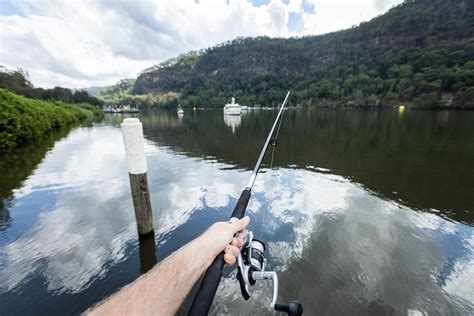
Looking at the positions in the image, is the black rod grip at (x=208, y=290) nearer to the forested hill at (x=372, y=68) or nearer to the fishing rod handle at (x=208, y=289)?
the fishing rod handle at (x=208, y=289)

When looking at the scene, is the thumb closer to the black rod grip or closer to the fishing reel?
the fishing reel

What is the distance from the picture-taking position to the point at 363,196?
711cm

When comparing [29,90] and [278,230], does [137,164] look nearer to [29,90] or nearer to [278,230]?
[278,230]

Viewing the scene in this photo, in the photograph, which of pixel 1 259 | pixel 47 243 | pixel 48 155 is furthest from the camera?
pixel 48 155

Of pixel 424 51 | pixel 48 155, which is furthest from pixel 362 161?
pixel 424 51

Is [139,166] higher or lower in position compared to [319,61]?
lower

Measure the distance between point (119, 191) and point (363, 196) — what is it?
7743 mm

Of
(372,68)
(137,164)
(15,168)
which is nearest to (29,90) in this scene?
(15,168)

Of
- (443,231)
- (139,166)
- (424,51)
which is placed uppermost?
(424,51)

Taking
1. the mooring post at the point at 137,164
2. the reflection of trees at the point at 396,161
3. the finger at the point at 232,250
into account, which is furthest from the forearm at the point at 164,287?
the reflection of trees at the point at 396,161

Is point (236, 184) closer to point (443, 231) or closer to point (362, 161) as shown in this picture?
point (443, 231)

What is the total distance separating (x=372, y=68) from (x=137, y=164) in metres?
136

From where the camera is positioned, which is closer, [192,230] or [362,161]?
[192,230]

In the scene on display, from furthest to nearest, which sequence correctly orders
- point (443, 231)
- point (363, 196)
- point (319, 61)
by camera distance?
point (319, 61), point (363, 196), point (443, 231)
